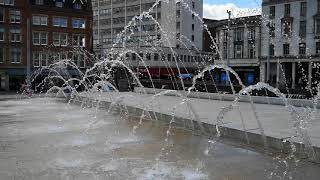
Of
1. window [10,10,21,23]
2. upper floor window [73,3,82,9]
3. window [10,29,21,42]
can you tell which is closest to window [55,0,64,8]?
upper floor window [73,3,82,9]

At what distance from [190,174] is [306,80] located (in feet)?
182

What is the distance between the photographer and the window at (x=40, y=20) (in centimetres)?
6488

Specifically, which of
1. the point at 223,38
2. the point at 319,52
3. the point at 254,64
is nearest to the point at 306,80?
the point at 319,52

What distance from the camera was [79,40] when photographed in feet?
227

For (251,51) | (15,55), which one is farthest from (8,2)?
(251,51)

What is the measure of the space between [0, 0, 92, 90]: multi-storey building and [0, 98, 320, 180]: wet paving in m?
49.3

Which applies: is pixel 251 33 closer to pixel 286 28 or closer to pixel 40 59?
pixel 286 28

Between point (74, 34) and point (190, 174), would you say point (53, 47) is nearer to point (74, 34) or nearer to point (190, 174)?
point (74, 34)

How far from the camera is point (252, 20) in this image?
229ft

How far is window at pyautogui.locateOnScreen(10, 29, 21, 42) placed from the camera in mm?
62641

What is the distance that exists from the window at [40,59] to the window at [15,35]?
3.16 metres

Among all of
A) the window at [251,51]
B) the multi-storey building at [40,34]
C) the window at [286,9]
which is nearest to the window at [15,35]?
the multi-storey building at [40,34]

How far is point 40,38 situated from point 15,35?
364 centimetres

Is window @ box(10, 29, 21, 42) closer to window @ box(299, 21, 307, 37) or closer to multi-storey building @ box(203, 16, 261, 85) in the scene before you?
multi-storey building @ box(203, 16, 261, 85)
